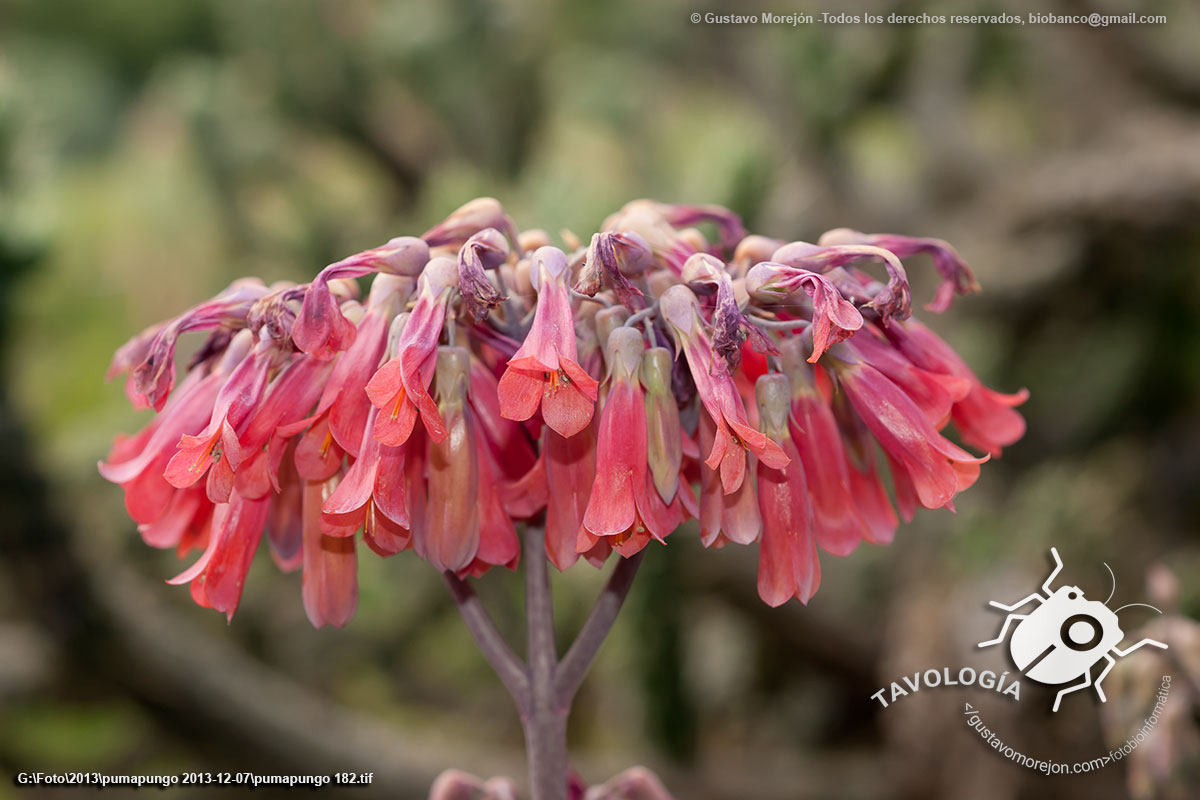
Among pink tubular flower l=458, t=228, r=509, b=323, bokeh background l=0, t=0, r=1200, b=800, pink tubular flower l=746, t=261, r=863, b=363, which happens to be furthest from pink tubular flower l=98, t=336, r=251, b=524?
bokeh background l=0, t=0, r=1200, b=800

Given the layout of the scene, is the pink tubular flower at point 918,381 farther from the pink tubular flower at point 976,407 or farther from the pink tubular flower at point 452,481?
the pink tubular flower at point 452,481

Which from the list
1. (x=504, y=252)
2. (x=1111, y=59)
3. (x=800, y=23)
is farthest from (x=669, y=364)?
(x=1111, y=59)

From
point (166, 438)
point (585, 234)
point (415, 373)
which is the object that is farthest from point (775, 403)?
point (585, 234)

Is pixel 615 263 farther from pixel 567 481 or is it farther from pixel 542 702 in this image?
pixel 542 702

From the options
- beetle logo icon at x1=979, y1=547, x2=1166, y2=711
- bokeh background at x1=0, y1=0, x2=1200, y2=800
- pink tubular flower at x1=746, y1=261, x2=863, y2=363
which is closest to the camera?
pink tubular flower at x1=746, y1=261, x2=863, y2=363

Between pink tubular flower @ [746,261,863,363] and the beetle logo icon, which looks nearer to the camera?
pink tubular flower @ [746,261,863,363]

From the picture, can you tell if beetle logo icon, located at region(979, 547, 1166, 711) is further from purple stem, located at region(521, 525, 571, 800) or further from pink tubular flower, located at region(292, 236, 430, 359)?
pink tubular flower, located at region(292, 236, 430, 359)
